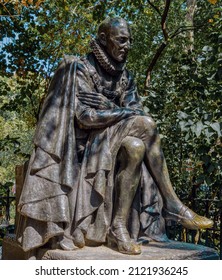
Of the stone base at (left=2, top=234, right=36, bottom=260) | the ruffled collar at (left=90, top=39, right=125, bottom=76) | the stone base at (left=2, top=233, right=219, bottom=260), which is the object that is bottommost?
the stone base at (left=2, top=234, right=36, bottom=260)

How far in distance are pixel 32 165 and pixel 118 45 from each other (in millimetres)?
1277

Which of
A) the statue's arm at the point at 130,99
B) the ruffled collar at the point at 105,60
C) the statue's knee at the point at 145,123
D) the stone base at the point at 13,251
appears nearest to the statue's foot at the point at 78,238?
the stone base at the point at 13,251

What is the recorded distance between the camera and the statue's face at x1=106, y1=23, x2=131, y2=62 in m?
3.90

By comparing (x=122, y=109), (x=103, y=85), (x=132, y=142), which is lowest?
(x=132, y=142)

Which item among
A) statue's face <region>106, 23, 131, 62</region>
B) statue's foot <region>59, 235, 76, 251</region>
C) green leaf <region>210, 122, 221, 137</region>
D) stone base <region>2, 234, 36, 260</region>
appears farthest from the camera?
green leaf <region>210, 122, 221, 137</region>

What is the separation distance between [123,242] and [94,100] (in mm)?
1206

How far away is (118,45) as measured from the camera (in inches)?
154

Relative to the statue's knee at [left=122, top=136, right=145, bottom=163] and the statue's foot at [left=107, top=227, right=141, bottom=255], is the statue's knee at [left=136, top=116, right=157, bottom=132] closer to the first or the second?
the statue's knee at [left=122, top=136, right=145, bottom=163]

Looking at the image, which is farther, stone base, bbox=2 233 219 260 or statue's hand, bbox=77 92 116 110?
statue's hand, bbox=77 92 116 110

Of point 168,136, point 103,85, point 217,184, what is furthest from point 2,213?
point 103,85

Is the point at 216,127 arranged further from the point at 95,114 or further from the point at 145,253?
the point at 145,253

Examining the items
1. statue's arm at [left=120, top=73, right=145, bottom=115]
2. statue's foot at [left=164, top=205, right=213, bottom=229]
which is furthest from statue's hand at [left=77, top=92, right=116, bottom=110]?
statue's foot at [left=164, top=205, right=213, bottom=229]

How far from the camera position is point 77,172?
3545 millimetres
